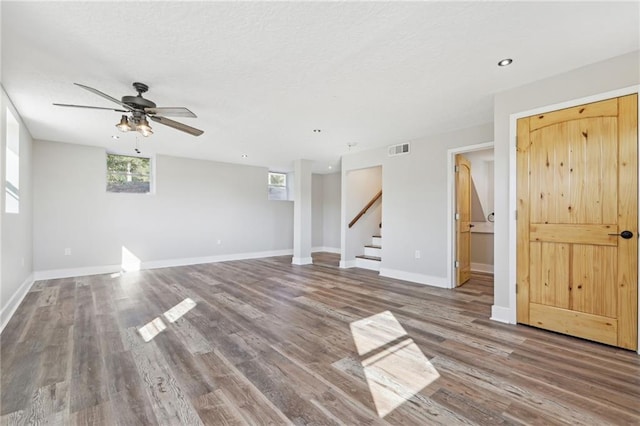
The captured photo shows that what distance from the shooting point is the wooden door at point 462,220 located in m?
4.57

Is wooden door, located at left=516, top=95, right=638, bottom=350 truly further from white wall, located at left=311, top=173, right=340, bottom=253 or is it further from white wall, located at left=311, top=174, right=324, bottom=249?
white wall, located at left=311, top=174, right=324, bottom=249

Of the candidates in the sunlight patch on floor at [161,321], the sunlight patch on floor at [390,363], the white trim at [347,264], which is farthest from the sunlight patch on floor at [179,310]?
the white trim at [347,264]

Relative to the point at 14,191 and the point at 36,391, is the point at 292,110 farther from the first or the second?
the point at 14,191

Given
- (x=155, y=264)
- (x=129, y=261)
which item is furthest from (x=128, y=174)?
(x=155, y=264)

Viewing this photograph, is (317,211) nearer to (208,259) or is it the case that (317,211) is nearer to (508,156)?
(208,259)

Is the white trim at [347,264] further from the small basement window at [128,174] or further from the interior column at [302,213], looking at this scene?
the small basement window at [128,174]

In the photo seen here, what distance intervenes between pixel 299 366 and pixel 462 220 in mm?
3799

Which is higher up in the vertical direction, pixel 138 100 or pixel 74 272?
pixel 138 100

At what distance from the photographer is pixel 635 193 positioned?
7.64 feet

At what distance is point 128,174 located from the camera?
606 centimetres

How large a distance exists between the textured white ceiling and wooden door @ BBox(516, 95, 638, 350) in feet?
1.90

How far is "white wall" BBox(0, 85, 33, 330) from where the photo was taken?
2994 mm

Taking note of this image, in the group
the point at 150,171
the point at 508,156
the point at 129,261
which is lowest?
the point at 129,261

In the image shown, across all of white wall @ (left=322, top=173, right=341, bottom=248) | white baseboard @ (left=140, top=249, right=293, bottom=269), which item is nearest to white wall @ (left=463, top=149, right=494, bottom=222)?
white wall @ (left=322, top=173, right=341, bottom=248)
